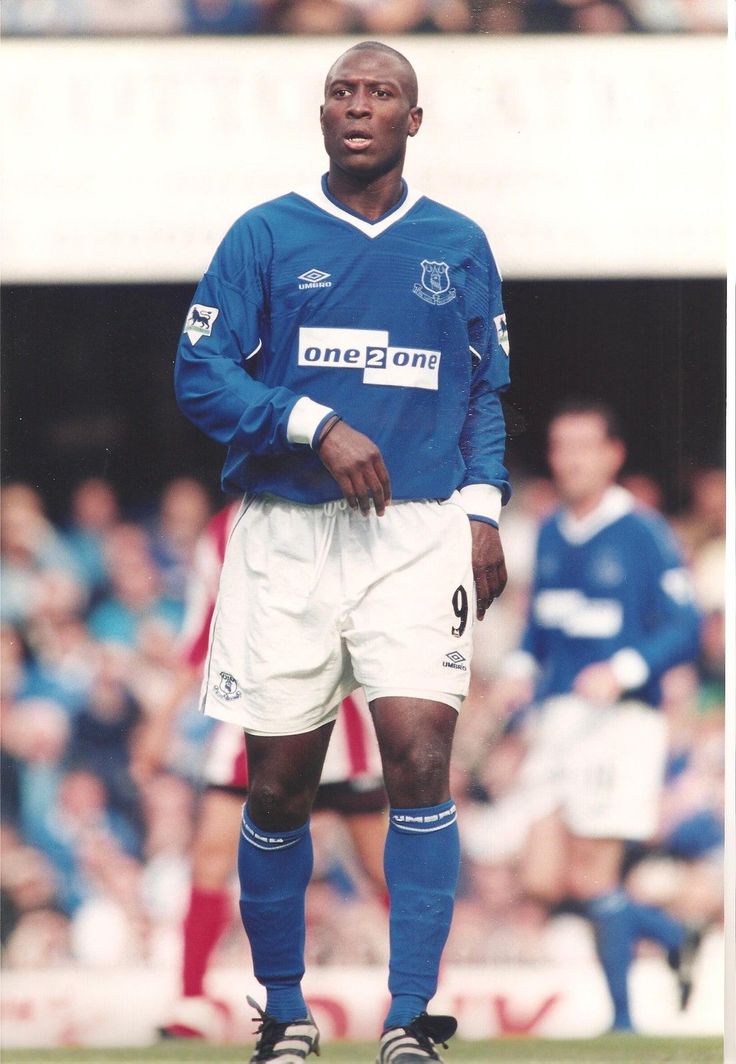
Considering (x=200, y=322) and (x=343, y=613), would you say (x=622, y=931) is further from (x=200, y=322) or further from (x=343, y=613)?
(x=200, y=322)

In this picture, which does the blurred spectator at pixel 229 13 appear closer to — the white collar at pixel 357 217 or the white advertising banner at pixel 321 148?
the white advertising banner at pixel 321 148

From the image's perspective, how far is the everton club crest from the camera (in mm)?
3549

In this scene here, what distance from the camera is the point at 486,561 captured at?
363cm

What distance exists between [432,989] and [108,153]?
2.09 metres

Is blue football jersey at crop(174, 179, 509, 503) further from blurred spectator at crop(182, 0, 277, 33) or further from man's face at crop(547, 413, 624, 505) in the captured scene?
blurred spectator at crop(182, 0, 277, 33)

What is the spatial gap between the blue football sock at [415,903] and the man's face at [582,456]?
40.0 inches

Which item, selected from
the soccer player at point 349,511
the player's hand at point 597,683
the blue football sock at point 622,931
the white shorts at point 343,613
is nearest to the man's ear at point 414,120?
the soccer player at point 349,511

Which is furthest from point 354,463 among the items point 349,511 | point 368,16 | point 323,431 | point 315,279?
point 368,16

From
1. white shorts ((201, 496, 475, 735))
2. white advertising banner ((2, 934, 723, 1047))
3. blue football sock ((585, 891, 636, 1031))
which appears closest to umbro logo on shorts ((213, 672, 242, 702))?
white shorts ((201, 496, 475, 735))

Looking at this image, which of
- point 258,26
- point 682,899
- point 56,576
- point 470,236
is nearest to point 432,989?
point 682,899

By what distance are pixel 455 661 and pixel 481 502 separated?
0.39 m

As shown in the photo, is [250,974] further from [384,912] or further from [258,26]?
[258,26]

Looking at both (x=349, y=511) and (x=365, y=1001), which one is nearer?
(x=349, y=511)

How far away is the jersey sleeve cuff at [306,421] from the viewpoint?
3.33 m
